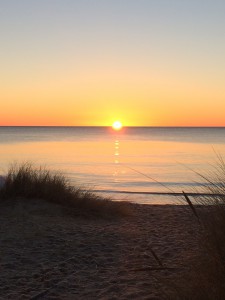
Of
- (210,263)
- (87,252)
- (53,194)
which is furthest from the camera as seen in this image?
(53,194)

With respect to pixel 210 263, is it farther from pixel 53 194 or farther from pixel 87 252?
pixel 53 194

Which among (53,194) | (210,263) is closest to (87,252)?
(210,263)

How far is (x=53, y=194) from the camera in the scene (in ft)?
35.2

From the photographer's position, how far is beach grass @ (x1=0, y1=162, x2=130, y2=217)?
10523mm

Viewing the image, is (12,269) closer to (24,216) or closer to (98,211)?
(24,216)

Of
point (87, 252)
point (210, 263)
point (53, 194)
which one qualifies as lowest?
point (87, 252)

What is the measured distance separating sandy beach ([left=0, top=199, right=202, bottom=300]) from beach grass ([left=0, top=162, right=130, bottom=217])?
0.36m

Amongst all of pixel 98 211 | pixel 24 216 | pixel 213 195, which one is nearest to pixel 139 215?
pixel 98 211

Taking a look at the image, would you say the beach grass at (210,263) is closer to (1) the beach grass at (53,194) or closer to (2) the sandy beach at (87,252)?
(2) the sandy beach at (87,252)

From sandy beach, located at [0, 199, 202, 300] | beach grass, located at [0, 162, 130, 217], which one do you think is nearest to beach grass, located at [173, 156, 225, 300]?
sandy beach, located at [0, 199, 202, 300]

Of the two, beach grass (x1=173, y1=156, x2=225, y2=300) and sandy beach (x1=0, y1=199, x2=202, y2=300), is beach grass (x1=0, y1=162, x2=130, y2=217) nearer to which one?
sandy beach (x1=0, y1=199, x2=202, y2=300)

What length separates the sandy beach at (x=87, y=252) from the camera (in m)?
5.23

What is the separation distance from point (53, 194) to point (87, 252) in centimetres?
392

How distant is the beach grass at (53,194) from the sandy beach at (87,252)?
0.36 m
